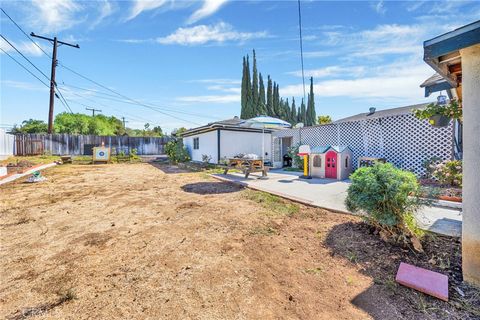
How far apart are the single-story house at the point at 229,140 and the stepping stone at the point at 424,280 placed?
10.1 meters

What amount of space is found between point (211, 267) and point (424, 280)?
2.11 meters

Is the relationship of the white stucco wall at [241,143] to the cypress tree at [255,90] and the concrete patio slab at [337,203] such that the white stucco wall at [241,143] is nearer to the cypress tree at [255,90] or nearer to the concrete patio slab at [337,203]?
the concrete patio slab at [337,203]

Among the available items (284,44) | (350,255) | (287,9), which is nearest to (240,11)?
(287,9)

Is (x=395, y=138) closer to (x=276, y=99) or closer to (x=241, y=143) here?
(x=241, y=143)

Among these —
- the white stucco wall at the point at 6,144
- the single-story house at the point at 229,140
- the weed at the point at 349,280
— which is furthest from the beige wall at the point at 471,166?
the white stucco wall at the point at 6,144

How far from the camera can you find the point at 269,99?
34.6m

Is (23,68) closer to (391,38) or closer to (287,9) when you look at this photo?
(287,9)

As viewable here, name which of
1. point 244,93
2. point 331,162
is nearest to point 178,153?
point 331,162

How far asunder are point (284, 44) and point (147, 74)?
1737 cm

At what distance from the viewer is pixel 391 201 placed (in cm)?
268

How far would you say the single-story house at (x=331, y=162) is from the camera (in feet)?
25.9

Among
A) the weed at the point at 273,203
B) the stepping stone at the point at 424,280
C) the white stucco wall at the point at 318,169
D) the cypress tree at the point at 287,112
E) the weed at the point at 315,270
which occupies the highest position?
the cypress tree at the point at 287,112

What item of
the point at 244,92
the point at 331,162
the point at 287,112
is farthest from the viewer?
the point at 287,112

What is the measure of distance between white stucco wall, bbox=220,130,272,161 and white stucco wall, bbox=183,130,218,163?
22.8 inches
